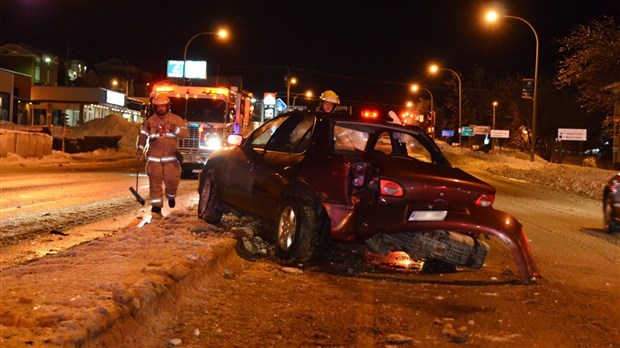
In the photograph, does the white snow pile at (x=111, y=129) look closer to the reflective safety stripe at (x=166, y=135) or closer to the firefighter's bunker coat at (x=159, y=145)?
the firefighter's bunker coat at (x=159, y=145)

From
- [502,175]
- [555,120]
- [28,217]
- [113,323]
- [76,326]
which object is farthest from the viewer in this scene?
[555,120]

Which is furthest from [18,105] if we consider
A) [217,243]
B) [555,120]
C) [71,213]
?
[217,243]

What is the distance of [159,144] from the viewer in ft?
31.2

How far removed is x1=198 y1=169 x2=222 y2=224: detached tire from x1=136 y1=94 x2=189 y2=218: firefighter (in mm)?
703

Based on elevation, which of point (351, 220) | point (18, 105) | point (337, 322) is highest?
point (18, 105)

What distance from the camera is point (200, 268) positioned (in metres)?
6.35

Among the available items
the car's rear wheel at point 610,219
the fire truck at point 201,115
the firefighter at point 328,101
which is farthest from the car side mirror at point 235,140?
the fire truck at point 201,115

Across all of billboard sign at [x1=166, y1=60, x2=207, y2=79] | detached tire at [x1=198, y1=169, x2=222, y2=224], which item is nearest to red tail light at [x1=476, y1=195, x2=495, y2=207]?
detached tire at [x1=198, y1=169, x2=222, y2=224]

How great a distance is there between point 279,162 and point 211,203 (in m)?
1.83

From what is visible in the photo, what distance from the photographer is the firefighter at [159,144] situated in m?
9.50

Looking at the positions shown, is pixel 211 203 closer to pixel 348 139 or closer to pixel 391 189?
pixel 348 139

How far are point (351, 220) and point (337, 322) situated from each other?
161cm

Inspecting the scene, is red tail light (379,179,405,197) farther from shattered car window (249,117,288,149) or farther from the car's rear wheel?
the car's rear wheel

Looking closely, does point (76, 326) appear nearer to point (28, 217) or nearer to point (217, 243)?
point (217, 243)
